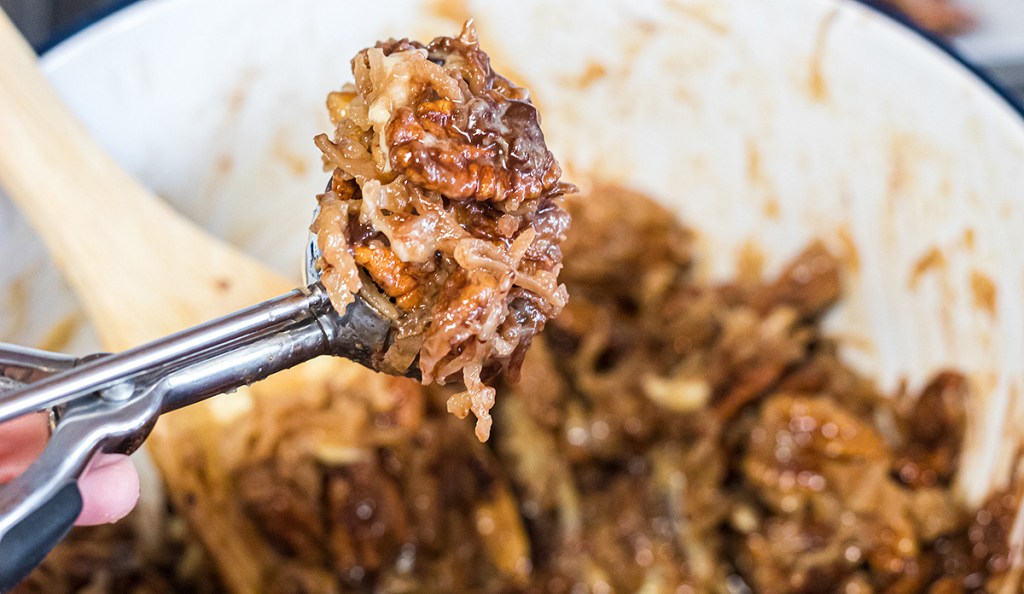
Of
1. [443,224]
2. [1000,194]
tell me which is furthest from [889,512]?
[443,224]

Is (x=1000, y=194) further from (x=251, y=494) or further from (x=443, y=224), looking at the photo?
(x=251, y=494)

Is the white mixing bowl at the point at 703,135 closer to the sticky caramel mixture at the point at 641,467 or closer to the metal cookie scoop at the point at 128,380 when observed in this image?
the sticky caramel mixture at the point at 641,467

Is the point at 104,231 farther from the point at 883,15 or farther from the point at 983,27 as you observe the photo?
the point at 983,27

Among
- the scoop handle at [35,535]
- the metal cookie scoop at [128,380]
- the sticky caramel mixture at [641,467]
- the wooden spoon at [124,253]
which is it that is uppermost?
the metal cookie scoop at [128,380]

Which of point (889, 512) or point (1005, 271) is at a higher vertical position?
point (1005, 271)

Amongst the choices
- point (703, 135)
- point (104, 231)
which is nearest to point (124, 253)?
point (104, 231)

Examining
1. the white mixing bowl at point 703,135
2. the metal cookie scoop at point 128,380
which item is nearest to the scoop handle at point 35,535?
the metal cookie scoop at point 128,380
